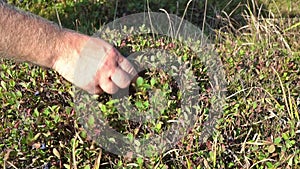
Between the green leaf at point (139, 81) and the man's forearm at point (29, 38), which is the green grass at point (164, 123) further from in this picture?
the man's forearm at point (29, 38)

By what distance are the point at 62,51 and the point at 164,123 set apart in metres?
0.60

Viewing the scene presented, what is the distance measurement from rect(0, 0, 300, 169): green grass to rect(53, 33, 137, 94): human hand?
27 cm

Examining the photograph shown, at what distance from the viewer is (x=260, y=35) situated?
347cm

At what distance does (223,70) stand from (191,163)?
71 centimetres

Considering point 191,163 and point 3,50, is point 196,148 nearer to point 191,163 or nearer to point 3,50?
point 191,163

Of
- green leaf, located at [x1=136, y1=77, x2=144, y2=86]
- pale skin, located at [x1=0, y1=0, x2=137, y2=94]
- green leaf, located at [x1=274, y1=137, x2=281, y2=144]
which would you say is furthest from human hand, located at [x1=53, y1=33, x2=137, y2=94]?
green leaf, located at [x1=274, y1=137, x2=281, y2=144]

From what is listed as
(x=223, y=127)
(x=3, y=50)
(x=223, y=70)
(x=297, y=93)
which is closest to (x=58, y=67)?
(x=3, y=50)

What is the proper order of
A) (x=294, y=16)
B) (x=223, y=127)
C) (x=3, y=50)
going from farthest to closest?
(x=294, y=16), (x=223, y=127), (x=3, y=50)

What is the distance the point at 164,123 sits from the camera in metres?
2.52

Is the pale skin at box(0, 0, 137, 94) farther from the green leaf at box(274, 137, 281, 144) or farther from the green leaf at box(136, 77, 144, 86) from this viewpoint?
the green leaf at box(274, 137, 281, 144)

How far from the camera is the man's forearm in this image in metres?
2.12

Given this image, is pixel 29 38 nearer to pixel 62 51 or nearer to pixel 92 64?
pixel 62 51

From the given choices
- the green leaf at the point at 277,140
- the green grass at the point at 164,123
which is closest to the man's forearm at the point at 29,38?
the green grass at the point at 164,123

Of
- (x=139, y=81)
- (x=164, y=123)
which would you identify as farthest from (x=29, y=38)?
(x=164, y=123)
